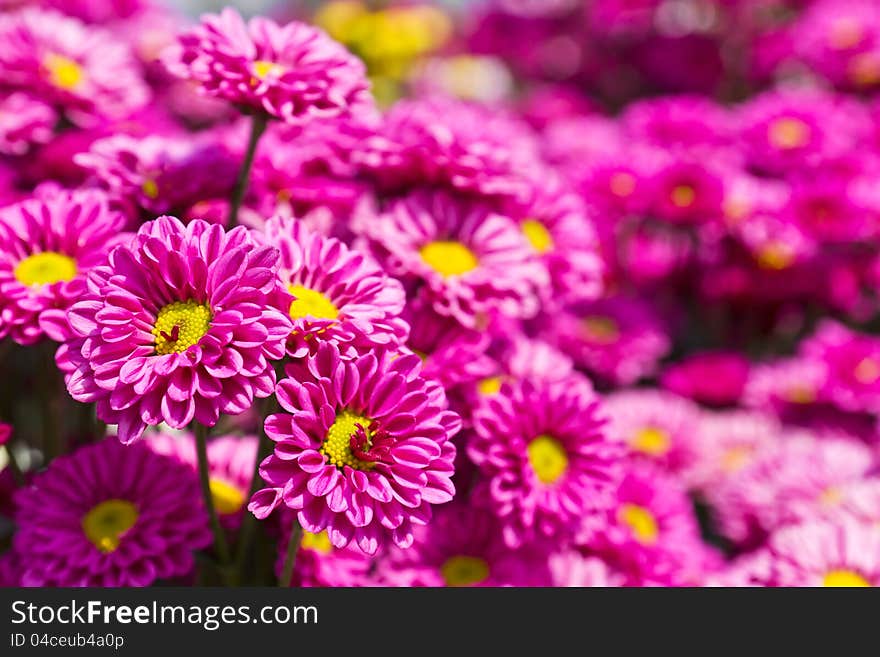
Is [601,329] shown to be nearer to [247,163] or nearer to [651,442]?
[651,442]

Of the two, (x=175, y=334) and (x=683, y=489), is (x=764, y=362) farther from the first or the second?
(x=175, y=334)

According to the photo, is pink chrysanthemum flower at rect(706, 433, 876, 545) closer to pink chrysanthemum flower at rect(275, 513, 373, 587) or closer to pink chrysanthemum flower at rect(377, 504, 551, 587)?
pink chrysanthemum flower at rect(377, 504, 551, 587)

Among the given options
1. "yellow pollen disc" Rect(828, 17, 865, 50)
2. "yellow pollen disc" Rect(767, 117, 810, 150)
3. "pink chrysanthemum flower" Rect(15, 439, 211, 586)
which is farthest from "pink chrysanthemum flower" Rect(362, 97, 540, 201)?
"yellow pollen disc" Rect(828, 17, 865, 50)

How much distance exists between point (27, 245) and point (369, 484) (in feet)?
1.28

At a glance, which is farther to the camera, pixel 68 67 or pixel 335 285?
pixel 68 67

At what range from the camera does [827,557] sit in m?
1.05

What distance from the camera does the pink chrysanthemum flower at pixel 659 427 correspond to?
1441 millimetres

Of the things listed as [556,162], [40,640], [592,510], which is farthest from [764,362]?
[40,640]

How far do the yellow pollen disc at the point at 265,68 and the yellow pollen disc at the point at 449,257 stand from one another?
21 cm

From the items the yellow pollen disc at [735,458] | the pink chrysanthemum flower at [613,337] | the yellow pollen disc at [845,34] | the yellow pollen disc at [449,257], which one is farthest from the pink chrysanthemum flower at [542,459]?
the yellow pollen disc at [845,34]

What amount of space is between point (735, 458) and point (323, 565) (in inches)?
31.9

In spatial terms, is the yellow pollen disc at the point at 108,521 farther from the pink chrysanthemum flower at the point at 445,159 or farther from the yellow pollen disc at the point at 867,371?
the yellow pollen disc at the point at 867,371

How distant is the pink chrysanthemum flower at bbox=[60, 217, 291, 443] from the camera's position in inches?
26.7

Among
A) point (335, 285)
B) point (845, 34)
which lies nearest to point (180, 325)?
point (335, 285)
